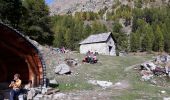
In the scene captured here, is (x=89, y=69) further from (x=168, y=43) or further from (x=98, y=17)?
(x=98, y=17)

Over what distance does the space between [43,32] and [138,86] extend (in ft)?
129

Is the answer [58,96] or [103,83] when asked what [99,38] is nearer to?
[103,83]

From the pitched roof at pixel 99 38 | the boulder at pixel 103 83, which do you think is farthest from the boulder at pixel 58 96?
the pitched roof at pixel 99 38

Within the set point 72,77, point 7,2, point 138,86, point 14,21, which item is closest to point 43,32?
point 14,21

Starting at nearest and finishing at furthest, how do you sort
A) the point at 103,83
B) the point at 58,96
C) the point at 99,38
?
1. the point at 58,96
2. the point at 103,83
3. the point at 99,38

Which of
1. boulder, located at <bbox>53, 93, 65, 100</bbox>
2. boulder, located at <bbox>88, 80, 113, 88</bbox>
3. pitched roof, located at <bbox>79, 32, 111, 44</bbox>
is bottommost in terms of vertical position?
boulder, located at <bbox>53, 93, 65, 100</bbox>

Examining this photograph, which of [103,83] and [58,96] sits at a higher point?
[103,83]

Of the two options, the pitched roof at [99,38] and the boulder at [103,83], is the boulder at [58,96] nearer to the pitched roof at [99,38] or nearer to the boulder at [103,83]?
the boulder at [103,83]

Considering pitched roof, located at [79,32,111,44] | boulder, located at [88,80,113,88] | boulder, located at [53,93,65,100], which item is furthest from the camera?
pitched roof, located at [79,32,111,44]

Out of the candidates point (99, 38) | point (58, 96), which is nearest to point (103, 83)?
point (58, 96)

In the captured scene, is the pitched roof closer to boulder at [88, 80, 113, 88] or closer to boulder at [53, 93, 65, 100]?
boulder at [88, 80, 113, 88]

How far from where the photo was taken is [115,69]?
3844 cm

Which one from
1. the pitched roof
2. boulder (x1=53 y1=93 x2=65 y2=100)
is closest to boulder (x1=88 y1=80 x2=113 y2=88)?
boulder (x1=53 y1=93 x2=65 y2=100)

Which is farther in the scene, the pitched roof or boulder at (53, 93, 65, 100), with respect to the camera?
the pitched roof
